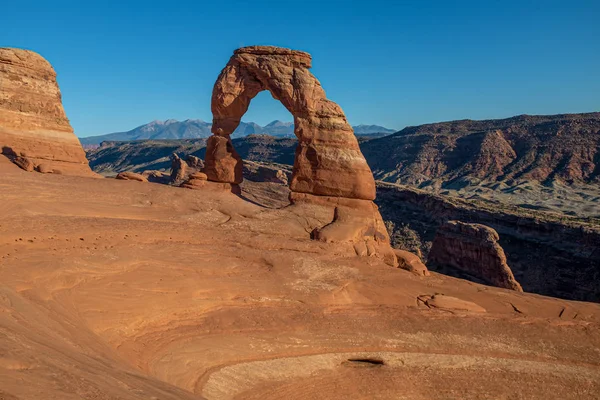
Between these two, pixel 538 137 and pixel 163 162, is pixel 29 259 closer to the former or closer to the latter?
pixel 538 137

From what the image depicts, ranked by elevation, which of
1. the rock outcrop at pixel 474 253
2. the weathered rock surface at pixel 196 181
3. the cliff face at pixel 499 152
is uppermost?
the cliff face at pixel 499 152

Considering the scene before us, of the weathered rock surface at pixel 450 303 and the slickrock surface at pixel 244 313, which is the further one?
the weathered rock surface at pixel 450 303

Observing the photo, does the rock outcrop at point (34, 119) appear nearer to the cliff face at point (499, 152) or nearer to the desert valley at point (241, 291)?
the desert valley at point (241, 291)

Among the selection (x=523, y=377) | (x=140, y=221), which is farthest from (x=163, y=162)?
(x=523, y=377)

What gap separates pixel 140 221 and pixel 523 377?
42.7 feet

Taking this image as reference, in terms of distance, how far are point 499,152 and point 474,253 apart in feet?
240

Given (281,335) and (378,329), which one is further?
(378,329)

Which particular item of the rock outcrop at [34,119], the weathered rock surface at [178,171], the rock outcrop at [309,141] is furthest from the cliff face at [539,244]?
the rock outcrop at [34,119]

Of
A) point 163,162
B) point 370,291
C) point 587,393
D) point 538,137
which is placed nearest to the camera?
point 587,393

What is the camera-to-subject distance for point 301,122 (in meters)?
23.2

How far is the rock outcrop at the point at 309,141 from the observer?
73.3 feet

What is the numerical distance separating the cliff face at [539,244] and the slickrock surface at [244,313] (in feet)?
66.9

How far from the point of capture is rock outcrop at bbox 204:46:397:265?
22.3 meters

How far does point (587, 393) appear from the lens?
40.4ft
